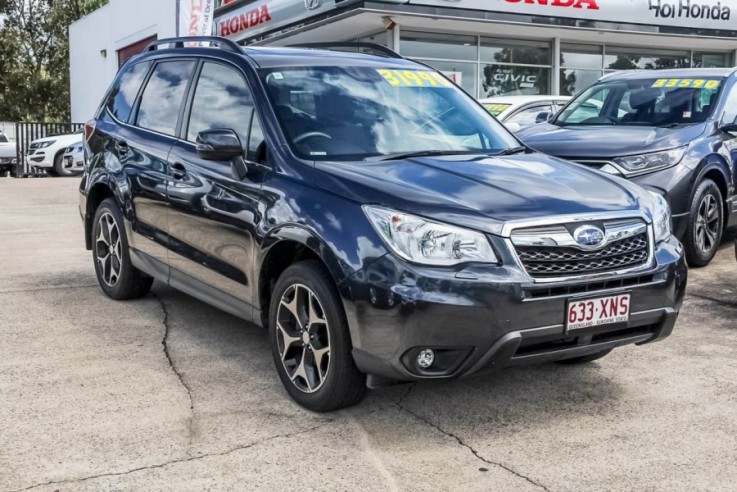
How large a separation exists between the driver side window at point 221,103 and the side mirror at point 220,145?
16cm

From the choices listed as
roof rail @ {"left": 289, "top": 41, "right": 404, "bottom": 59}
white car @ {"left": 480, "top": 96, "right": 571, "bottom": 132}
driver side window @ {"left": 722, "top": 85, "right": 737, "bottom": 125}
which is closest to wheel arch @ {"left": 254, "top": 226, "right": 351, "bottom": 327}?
roof rail @ {"left": 289, "top": 41, "right": 404, "bottom": 59}

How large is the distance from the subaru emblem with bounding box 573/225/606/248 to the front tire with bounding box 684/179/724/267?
3.73 meters

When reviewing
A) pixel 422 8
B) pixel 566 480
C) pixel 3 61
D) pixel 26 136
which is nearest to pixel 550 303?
pixel 566 480

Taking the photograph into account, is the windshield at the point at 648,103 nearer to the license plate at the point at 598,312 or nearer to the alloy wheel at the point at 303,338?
the license plate at the point at 598,312

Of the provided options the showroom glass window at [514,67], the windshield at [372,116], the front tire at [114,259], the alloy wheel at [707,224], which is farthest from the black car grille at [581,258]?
the showroom glass window at [514,67]

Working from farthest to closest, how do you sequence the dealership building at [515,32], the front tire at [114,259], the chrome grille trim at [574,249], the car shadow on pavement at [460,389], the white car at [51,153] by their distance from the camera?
the white car at [51,153], the dealership building at [515,32], the front tire at [114,259], the car shadow on pavement at [460,389], the chrome grille trim at [574,249]

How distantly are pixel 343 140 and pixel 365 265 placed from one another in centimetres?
107

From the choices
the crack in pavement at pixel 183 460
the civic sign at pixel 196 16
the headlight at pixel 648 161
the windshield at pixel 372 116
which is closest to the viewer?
the crack in pavement at pixel 183 460

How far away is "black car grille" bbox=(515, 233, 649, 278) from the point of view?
3686mm

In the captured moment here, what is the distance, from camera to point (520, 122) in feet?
37.1

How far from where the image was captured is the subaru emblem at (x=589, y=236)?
379cm

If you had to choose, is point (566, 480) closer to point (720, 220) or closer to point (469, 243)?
point (469, 243)

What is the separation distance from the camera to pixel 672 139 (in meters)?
7.25

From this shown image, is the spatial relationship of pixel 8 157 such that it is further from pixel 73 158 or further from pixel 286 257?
pixel 286 257
